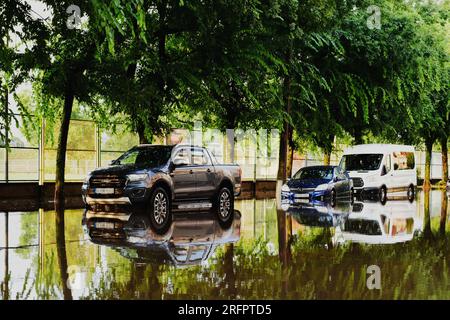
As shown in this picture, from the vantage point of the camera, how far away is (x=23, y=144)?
90.3 ft

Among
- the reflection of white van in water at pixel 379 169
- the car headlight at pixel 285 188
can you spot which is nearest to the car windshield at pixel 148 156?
the car headlight at pixel 285 188

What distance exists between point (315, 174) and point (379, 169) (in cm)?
525

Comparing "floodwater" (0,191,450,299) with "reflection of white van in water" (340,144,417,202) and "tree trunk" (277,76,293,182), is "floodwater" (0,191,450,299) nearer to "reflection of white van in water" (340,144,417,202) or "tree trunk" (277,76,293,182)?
"tree trunk" (277,76,293,182)

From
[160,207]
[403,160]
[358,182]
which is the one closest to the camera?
[160,207]

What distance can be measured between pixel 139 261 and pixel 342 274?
291 cm

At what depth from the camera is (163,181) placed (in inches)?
681

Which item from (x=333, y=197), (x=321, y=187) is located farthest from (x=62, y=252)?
(x=333, y=197)

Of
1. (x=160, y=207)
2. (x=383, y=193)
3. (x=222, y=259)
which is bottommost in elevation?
(x=222, y=259)

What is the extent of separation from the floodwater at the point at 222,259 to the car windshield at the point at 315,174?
911 cm

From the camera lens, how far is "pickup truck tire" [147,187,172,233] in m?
16.6

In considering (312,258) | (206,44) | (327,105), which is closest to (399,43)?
(327,105)

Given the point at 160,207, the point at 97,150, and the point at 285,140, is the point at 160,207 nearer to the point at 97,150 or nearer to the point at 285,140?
the point at 285,140
